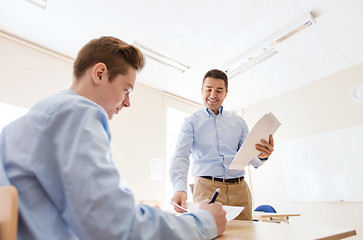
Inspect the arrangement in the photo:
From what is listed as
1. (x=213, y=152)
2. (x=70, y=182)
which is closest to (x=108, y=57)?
(x=70, y=182)

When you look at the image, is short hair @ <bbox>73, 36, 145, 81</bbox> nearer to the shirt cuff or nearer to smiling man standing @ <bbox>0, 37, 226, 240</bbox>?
smiling man standing @ <bbox>0, 37, 226, 240</bbox>

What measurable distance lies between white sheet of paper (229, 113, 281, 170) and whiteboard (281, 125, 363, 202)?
3.22m

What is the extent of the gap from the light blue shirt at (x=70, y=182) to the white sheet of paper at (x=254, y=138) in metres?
Result: 0.74

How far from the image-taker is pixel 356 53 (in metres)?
3.53

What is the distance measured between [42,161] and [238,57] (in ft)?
11.3

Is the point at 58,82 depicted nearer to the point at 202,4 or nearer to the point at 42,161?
the point at 202,4

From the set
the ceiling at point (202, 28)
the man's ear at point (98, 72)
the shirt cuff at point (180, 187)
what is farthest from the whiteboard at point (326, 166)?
the man's ear at point (98, 72)

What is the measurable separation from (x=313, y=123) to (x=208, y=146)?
3.49 meters

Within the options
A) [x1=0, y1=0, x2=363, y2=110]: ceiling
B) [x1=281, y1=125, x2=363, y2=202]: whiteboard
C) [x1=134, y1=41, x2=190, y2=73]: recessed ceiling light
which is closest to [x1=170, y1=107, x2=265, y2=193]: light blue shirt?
[x1=0, y1=0, x2=363, y2=110]: ceiling

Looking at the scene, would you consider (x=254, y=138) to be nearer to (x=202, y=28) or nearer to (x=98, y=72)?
(x=98, y=72)

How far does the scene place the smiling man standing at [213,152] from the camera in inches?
53.6

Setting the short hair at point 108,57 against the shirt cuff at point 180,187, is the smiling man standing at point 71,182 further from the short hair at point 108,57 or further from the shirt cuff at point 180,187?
the shirt cuff at point 180,187

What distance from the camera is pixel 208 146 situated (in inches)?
62.1

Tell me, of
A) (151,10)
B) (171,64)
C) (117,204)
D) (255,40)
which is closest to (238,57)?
(255,40)
